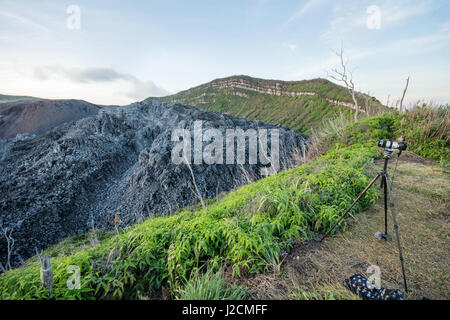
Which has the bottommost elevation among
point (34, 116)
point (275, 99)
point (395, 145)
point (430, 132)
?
point (395, 145)

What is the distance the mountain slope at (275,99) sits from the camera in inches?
2156

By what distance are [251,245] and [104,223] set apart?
1925 cm

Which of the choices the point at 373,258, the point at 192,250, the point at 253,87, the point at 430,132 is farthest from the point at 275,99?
Result: the point at 192,250

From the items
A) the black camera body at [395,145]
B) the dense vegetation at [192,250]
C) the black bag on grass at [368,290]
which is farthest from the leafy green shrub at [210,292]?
the black camera body at [395,145]

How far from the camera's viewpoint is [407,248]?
278 centimetres

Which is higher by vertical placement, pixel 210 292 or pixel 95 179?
pixel 210 292

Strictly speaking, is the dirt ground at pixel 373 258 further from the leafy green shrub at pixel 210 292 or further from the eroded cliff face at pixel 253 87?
the eroded cliff face at pixel 253 87

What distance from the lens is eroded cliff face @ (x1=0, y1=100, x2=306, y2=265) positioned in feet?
55.2

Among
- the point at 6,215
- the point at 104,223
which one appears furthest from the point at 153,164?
the point at 6,215

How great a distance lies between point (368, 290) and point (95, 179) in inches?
1016

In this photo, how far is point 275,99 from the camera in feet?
232

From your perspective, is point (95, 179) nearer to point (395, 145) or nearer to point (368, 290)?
point (368, 290)
